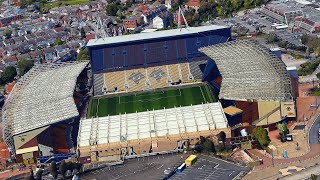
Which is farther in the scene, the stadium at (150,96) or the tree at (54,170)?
the stadium at (150,96)

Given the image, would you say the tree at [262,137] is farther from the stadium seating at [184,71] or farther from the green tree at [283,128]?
the stadium seating at [184,71]

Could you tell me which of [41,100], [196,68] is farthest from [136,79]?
[41,100]

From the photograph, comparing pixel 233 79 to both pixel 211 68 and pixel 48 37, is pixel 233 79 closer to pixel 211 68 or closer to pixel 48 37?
pixel 211 68

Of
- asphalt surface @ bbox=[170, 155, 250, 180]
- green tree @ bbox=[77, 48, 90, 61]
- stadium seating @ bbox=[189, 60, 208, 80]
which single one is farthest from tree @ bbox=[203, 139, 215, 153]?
green tree @ bbox=[77, 48, 90, 61]

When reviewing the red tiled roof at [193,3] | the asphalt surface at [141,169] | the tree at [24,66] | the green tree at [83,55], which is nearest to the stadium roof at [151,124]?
the asphalt surface at [141,169]

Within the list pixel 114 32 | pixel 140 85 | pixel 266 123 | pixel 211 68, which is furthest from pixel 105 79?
pixel 114 32

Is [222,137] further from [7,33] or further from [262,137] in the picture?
[7,33]

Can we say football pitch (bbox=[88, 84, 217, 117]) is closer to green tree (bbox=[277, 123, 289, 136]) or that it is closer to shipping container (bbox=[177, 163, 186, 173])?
green tree (bbox=[277, 123, 289, 136])

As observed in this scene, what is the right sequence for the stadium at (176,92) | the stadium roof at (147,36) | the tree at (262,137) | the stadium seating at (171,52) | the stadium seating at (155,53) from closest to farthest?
the tree at (262,137) → the stadium at (176,92) → the stadium roof at (147,36) → the stadium seating at (171,52) → the stadium seating at (155,53)

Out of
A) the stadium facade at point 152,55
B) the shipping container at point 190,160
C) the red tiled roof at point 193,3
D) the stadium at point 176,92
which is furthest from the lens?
the red tiled roof at point 193,3
